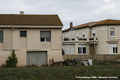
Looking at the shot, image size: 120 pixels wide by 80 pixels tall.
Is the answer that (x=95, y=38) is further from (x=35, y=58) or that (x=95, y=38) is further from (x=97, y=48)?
(x=35, y=58)

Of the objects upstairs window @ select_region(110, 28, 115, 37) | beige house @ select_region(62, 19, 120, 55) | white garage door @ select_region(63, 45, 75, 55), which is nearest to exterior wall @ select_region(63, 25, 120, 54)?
beige house @ select_region(62, 19, 120, 55)

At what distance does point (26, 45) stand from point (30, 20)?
3659 millimetres

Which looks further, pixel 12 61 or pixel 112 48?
→ pixel 112 48

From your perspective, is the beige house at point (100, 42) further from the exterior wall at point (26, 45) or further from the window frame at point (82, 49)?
the exterior wall at point (26, 45)

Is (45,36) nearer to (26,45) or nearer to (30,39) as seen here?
(30,39)

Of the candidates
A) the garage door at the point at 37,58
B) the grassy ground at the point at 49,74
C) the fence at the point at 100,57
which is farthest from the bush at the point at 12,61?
the fence at the point at 100,57

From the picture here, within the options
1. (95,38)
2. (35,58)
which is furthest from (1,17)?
(95,38)

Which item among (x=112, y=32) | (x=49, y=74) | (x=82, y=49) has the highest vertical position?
(x=112, y=32)

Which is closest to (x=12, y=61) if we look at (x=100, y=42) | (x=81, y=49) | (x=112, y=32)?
(x=81, y=49)

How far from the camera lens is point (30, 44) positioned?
112ft

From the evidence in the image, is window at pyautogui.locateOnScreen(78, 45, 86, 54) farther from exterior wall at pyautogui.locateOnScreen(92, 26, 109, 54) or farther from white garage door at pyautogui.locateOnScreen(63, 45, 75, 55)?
exterior wall at pyautogui.locateOnScreen(92, 26, 109, 54)

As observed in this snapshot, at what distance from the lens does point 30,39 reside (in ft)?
112

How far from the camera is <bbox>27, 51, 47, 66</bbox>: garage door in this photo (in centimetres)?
3431

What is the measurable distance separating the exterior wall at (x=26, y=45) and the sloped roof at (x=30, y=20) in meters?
0.98
